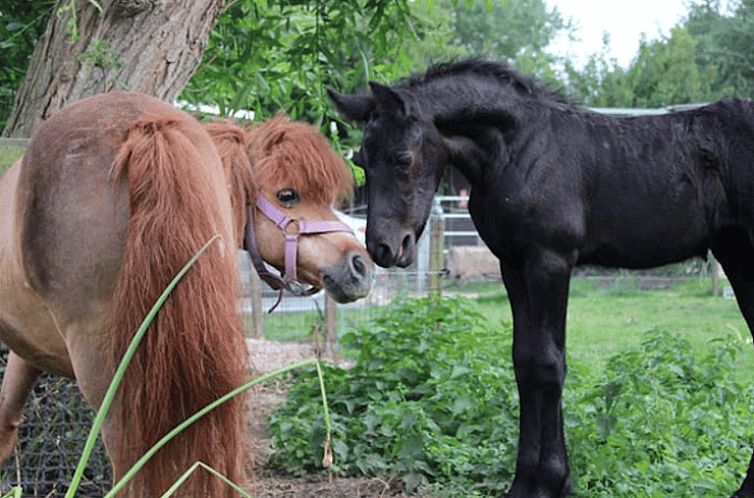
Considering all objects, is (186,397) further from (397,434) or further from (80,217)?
(397,434)

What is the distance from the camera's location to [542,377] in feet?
13.7

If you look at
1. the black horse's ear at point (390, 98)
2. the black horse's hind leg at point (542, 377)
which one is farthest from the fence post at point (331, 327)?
the black horse's ear at point (390, 98)

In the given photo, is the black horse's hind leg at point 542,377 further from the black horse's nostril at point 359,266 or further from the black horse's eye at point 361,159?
the black horse's nostril at point 359,266

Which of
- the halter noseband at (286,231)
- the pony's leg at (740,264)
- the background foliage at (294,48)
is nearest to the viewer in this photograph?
the halter noseband at (286,231)

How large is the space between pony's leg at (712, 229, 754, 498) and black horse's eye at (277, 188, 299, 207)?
6.73ft

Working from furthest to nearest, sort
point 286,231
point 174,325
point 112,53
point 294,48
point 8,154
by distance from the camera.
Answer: point 294,48 < point 112,53 < point 8,154 < point 286,231 < point 174,325

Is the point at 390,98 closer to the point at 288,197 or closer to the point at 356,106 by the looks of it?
the point at 356,106

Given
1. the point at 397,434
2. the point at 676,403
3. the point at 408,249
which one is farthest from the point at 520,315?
the point at 676,403

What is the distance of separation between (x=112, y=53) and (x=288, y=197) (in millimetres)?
1775

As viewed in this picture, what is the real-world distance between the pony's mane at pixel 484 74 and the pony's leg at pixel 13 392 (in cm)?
193

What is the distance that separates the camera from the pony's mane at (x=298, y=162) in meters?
3.51

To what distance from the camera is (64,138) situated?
2670mm

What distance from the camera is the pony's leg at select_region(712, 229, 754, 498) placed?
445cm

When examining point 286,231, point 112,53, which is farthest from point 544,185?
point 112,53
